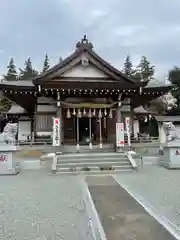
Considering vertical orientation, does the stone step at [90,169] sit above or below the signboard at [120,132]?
below

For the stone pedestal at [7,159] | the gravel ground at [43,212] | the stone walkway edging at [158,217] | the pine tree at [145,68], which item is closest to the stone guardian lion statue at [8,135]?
the stone pedestal at [7,159]

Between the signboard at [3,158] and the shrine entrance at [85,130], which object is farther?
the shrine entrance at [85,130]

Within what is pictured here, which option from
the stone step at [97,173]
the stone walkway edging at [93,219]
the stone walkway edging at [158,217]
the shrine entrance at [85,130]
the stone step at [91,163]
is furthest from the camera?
the shrine entrance at [85,130]

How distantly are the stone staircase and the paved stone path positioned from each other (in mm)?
4161

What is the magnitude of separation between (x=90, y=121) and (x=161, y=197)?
9.42m

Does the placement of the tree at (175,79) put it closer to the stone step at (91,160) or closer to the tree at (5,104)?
the tree at (5,104)

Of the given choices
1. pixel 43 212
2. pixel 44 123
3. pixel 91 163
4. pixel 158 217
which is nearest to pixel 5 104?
pixel 44 123

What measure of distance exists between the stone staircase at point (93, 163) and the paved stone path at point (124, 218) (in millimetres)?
4161

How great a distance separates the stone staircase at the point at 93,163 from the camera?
11.5 metres

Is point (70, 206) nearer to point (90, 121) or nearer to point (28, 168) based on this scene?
point (28, 168)

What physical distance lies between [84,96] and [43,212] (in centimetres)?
1004

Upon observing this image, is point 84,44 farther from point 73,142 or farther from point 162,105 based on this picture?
point 162,105

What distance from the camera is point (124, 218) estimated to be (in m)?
4.68

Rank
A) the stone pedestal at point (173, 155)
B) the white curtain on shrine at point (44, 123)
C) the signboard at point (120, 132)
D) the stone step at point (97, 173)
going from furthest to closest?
the white curtain on shrine at point (44, 123), the signboard at point (120, 132), the stone pedestal at point (173, 155), the stone step at point (97, 173)
